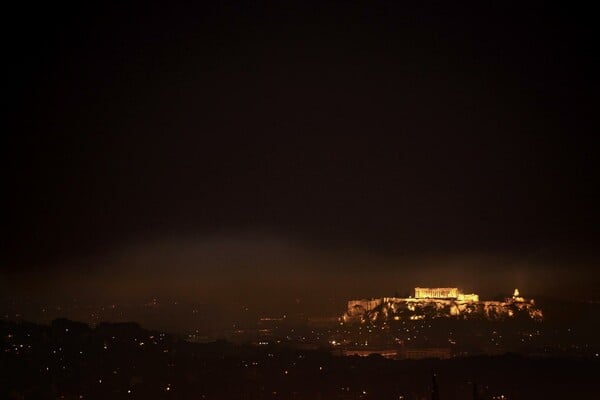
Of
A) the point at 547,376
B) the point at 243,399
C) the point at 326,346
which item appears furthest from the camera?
the point at 326,346

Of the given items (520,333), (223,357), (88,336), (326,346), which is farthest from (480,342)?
(88,336)

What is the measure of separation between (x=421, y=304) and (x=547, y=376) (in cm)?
3959

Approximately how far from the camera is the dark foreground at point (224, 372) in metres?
32.1

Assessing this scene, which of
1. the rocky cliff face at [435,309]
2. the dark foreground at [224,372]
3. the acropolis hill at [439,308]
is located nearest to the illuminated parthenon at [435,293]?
the acropolis hill at [439,308]

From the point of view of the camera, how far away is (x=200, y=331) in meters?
61.2

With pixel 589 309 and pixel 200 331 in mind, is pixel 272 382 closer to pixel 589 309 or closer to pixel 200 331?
pixel 200 331

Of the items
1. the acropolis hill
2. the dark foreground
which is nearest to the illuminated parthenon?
the acropolis hill

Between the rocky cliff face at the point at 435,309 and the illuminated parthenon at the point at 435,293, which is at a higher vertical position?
the illuminated parthenon at the point at 435,293

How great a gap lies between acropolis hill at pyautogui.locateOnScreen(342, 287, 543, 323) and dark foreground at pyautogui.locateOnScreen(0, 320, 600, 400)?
30.5 meters

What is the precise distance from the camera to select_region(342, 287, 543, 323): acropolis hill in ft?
247

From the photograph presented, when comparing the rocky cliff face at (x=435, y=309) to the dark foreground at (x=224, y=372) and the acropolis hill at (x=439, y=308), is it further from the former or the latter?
the dark foreground at (x=224, y=372)

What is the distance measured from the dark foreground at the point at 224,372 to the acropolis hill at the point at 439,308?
30.5m

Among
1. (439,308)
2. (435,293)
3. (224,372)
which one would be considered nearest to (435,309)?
(439,308)

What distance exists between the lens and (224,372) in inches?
1420
